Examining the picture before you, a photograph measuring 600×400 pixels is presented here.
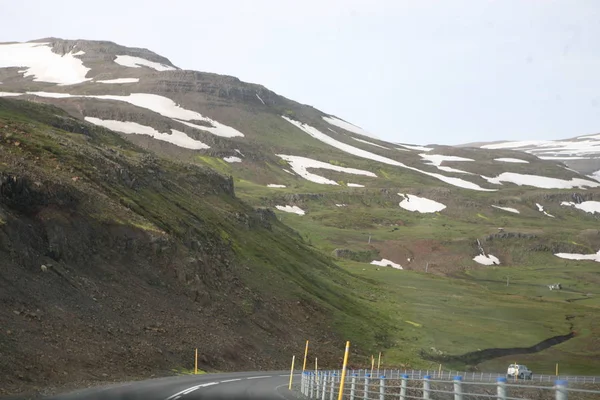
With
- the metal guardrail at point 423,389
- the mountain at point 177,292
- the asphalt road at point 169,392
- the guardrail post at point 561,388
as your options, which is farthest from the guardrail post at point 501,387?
the mountain at point 177,292

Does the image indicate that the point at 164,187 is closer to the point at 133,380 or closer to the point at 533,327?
the point at 133,380

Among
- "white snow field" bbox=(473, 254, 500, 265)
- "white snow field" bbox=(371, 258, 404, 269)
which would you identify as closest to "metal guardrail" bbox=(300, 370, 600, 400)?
"white snow field" bbox=(371, 258, 404, 269)

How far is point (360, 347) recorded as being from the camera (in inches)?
3054

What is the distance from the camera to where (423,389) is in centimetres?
1655

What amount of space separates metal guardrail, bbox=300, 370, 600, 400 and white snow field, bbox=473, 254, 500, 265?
483 ft

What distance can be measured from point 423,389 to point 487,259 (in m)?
185

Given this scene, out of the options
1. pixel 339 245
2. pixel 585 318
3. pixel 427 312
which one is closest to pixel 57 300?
Result: pixel 427 312

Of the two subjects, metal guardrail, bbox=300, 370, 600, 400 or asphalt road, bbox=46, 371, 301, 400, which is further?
asphalt road, bbox=46, 371, 301, 400

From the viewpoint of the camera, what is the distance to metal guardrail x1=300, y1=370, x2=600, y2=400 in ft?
39.3

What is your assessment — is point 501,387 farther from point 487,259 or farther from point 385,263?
point 487,259

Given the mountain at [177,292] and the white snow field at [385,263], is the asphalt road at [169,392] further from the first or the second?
the white snow field at [385,263]

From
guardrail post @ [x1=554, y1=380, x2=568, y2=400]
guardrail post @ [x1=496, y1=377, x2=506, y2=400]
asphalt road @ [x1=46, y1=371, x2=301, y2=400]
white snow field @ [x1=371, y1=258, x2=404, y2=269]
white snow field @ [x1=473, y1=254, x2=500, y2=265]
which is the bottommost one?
white snow field @ [x1=371, y1=258, x2=404, y2=269]

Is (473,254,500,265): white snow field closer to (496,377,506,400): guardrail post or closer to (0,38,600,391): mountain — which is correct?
(0,38,600,391): mountain

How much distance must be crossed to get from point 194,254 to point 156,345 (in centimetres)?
1844
